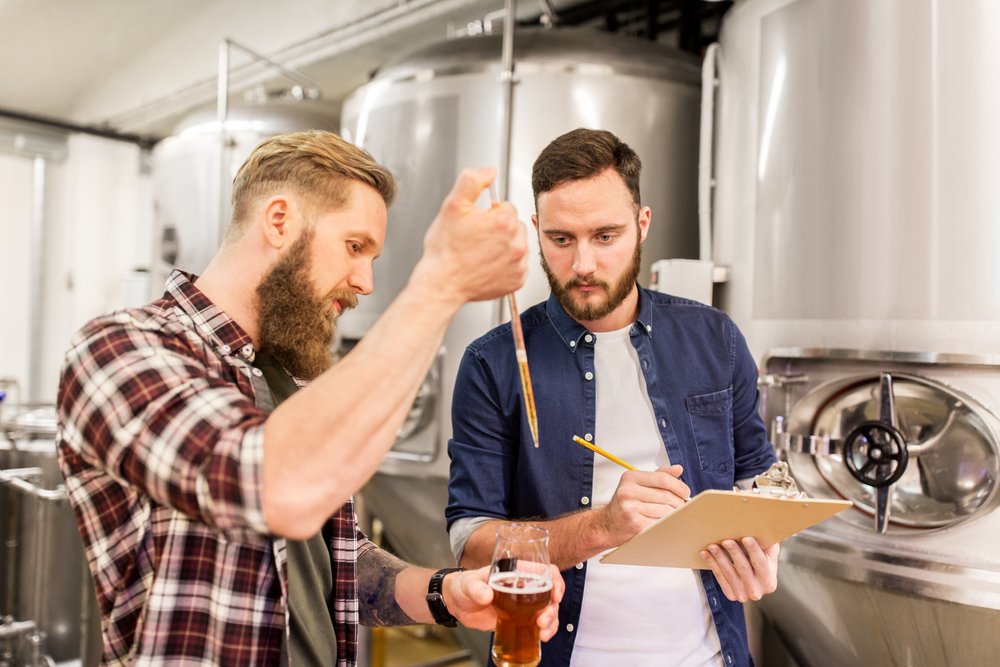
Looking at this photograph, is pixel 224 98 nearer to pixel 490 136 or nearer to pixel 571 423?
pixel 490 136

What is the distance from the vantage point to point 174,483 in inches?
33.0

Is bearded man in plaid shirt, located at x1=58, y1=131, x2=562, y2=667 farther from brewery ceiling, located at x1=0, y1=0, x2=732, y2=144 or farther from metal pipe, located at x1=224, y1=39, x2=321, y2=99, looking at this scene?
metal pipe, located at x1=224, y1=39, x2=321, y2=99

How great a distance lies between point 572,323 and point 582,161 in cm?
33

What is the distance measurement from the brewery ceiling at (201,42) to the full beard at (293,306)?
2522 mm

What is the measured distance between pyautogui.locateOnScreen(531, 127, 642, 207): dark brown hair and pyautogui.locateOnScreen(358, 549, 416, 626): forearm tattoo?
808mm

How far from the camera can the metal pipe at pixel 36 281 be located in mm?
5719

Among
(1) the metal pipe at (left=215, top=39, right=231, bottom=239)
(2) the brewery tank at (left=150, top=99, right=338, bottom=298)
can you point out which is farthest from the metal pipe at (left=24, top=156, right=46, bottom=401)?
(1) the metal pipe at (left=215, top=39, right=231, bottom=239)

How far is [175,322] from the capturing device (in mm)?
1039

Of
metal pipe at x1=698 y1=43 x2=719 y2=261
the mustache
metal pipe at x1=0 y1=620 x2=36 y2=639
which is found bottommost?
metal pipe at x1=0 y1=620 x2=36 y2=639

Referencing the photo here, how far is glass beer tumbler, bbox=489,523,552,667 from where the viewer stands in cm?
109

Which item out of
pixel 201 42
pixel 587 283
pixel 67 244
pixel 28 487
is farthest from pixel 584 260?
pixel 67 244

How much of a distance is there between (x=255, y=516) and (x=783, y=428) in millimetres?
1543

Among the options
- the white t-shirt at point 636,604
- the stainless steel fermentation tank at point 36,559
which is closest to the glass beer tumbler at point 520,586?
the white t-shirt at point 636,604

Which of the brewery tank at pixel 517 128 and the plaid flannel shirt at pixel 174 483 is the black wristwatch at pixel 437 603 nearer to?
the plaid flannel shirt at pixel 174 483
